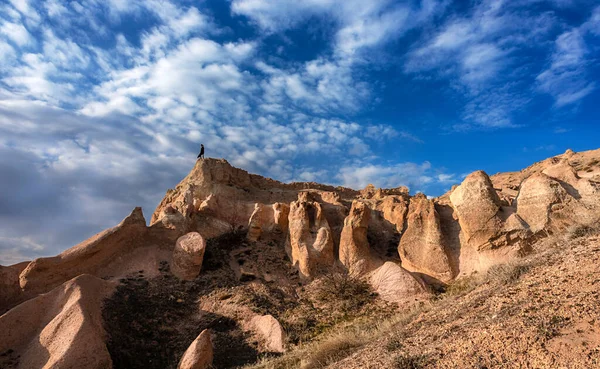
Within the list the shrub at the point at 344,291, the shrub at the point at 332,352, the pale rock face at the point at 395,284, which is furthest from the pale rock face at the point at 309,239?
the shrub at the point at 332,352

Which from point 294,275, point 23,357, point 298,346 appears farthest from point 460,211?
point 23,357

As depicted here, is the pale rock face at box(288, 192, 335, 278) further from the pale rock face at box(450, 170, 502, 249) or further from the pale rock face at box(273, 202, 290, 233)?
the pale rock face at box(450, 170, 502, 249)

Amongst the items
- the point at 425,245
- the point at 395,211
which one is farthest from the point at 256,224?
the point at 425,245

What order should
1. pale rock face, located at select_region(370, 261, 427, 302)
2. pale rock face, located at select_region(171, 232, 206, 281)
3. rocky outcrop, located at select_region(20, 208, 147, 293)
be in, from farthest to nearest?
pale rock face, located at select_region(171, 232, 206, 281) → rocky outcrop, located at select_region(20, 208, 147, 293) → pale rock face, located at select_region(370, 261, 427, 302)

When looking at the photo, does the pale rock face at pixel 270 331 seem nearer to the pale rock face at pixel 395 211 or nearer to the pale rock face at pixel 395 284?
the pale rock face at pixel 395 284

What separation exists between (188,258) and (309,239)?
16.7 feet

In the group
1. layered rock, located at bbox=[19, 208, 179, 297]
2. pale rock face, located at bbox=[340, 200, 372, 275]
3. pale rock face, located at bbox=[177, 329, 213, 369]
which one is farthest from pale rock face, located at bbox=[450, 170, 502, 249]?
→ layered rock, located at bbox=[19, 208, 179, 297]

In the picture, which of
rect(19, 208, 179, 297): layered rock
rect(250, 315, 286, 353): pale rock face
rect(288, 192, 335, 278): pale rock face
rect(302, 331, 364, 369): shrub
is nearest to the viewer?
rect(302, 331, 364, 369): shrub

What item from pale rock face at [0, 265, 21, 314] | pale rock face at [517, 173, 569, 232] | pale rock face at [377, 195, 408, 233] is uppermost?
pale rock face at [377, 195, 408, 233]

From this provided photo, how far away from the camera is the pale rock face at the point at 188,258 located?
16.5m

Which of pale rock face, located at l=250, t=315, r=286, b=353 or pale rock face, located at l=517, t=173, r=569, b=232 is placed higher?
pale rock face, located at l=517, t=173, r=569, b=232

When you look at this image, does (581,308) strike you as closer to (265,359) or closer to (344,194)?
(265,359)

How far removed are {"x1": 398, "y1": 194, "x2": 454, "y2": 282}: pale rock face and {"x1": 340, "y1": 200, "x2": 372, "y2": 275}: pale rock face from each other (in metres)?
1.54

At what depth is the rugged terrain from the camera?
6891 millimetres
